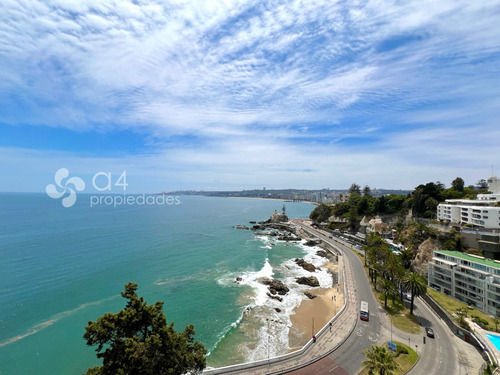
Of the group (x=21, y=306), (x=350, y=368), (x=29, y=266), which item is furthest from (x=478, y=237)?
(x=29, y=266)

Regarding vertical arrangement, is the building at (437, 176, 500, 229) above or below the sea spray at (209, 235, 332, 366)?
above

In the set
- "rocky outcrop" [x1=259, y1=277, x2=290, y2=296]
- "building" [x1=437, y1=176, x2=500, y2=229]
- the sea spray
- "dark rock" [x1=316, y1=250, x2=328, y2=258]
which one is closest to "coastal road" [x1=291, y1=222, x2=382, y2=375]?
the sea spray

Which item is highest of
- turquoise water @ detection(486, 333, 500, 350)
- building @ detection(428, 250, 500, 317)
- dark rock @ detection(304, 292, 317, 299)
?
building @ detection(428, 250, 500, 317)

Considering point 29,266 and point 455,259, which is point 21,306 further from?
point 455,259

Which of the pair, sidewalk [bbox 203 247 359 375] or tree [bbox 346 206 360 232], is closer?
sidewalk [bbox 203 247 359 375]

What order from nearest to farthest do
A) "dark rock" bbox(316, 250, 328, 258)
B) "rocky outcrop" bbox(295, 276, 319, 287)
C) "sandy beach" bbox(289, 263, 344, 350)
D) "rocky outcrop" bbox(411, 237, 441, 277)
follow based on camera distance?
1. "sandy beach" bbox(289, 263, 344, 350)
2. "rocky outcrop" bbox(411, 237, 441, 277)
3. "rocky outcrop" bbox(295, 276, 319, 287)
4. "dark rock" bbox(316, 250, 328, 258)

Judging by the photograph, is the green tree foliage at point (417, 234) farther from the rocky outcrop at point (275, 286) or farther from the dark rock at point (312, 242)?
the rocky outcrop at point (275, 286)

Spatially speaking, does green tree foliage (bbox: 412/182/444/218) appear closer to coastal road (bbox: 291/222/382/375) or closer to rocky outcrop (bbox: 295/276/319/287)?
coastal road (bbox: 291/222/382/375)

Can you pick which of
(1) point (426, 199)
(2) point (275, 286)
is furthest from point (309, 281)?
(1) point (426, 199)
